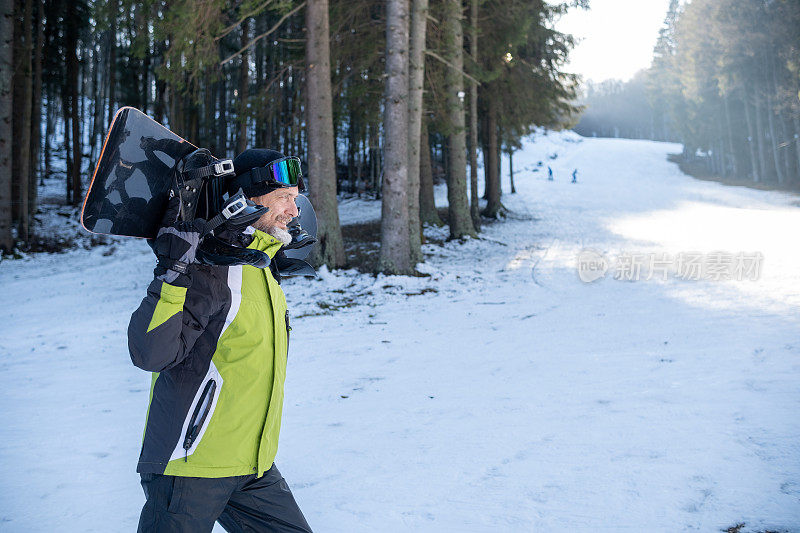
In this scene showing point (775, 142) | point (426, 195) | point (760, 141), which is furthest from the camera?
point (760, 141)

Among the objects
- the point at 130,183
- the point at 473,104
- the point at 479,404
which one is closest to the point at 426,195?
the point at 473,104

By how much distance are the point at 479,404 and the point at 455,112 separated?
10837mm

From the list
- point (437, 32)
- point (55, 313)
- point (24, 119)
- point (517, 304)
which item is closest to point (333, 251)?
point (517, 304)

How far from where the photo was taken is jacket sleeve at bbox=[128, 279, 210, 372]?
1.74 metres

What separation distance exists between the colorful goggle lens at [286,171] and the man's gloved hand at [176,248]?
1.28 ft

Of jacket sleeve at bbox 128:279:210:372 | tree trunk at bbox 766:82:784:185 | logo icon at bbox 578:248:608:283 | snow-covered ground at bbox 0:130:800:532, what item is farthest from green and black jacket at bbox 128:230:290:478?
tree trunk at bbox 766:82:784:185

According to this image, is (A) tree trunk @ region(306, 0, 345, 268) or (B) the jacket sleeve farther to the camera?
(A) tree trunk @ region(306, 0, 345, 268)

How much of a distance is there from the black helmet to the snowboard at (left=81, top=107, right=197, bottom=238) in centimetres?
11

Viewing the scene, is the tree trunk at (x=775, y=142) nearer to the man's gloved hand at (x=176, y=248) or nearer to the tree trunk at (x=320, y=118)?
the tree trunk at (x=320, y=118)

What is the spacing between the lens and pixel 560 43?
62.8 ft

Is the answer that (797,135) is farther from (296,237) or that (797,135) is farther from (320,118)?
(296,237)

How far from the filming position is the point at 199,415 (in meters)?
1.91

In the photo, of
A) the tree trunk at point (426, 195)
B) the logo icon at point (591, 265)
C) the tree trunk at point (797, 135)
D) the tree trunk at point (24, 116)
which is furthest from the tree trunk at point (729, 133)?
the tree trunk at point (24, 116)

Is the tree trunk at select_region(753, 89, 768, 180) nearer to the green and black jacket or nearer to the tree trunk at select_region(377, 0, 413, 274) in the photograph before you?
the tree trunk at select_region(377, 0, 413, 274)
